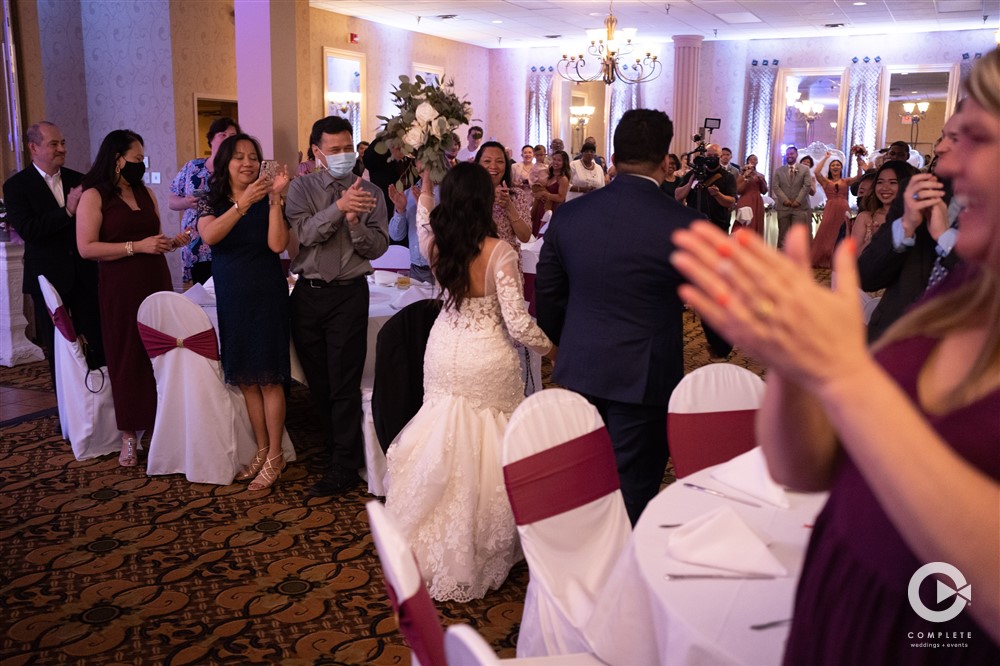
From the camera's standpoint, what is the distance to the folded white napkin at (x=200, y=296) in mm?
4453

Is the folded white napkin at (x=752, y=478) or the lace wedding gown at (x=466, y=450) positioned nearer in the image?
the folded white napkin at (x=752, y=478)

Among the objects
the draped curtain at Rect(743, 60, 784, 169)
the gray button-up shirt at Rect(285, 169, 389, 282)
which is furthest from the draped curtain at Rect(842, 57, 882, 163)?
the gray button-up shirt at Rect(285, 169, 389, 282)

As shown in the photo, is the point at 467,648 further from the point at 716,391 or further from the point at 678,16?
the point at 678,16

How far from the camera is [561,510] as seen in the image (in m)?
2.13

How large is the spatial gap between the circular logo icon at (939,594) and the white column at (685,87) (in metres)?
15.1

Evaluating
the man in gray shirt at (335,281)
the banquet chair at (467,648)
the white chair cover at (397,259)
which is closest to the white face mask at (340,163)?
the man in gray shirt at (335,281)

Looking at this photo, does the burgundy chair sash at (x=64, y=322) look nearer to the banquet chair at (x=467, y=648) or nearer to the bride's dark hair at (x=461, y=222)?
the bride's dark hair at (x=461, y=222)

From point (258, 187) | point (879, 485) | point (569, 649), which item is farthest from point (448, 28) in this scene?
point (879, 485)

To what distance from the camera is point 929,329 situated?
0.98 metres

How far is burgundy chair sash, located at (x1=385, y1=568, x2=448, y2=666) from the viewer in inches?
51.5

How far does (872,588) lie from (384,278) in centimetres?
421

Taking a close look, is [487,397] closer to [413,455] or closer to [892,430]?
[413,455]

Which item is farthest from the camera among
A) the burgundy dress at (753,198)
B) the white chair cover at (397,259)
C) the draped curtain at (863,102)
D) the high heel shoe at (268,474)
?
the draped curtain at (863,102)

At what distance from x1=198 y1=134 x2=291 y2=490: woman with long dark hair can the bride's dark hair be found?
103cm
